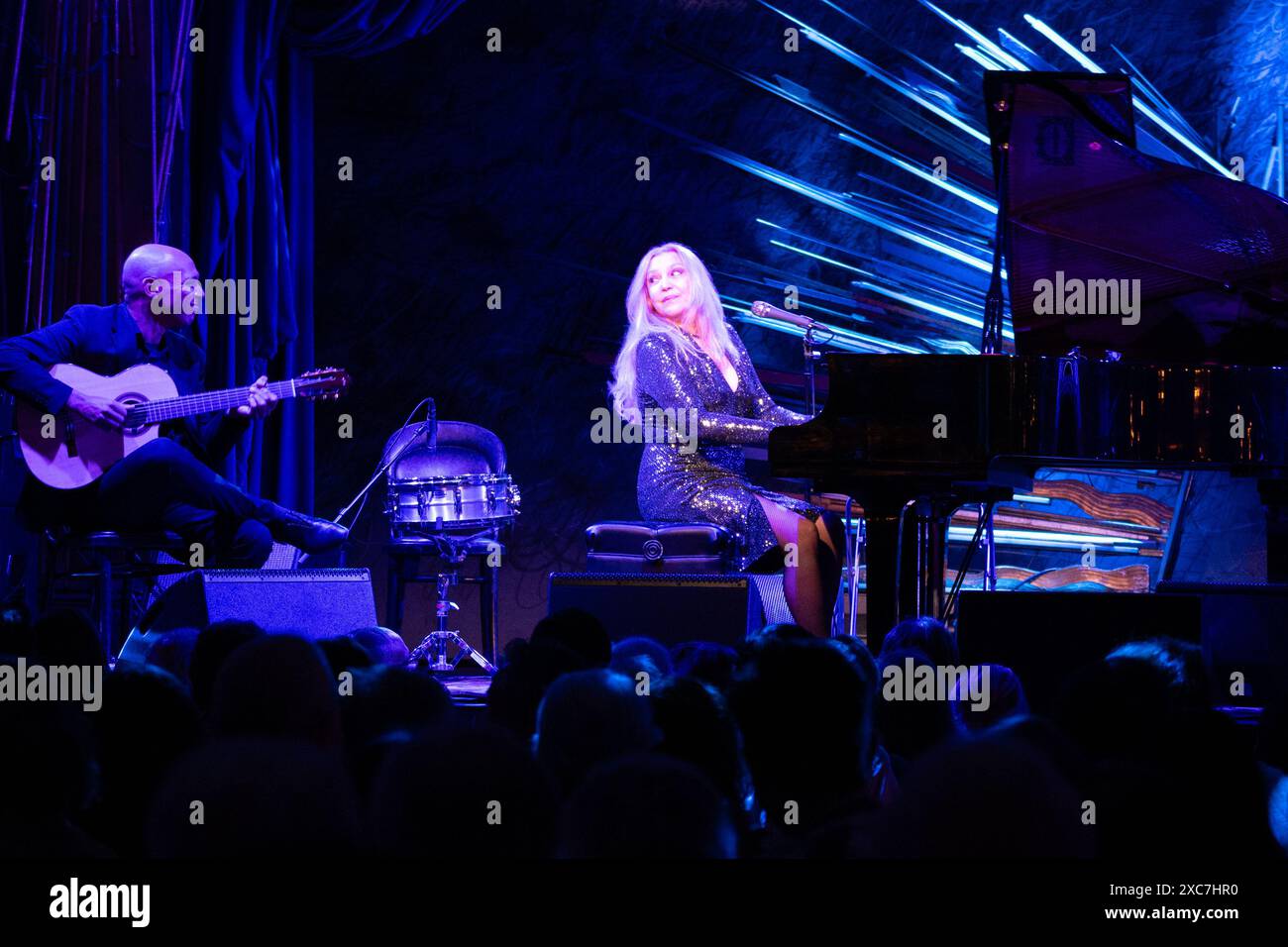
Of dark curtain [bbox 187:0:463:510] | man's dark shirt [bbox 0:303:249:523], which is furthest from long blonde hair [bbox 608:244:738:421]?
dark curtain [bbox 187:0:463:510]

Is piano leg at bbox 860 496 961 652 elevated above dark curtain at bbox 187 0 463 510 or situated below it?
below

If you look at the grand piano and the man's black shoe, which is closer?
the grand piano

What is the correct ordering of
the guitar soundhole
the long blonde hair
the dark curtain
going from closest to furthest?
the guitar soundhole → the long blonde hair → the dark curtain

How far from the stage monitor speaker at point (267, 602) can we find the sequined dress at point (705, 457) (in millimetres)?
1229

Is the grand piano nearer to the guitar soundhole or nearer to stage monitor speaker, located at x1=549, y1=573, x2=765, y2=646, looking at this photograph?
stage monitor speaker, located at x1=549, y1=573, x2=765, y2=646

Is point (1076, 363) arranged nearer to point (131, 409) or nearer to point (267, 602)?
point (267, 602)

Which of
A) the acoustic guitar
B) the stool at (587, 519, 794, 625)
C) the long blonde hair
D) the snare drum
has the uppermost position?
the long blonde hair

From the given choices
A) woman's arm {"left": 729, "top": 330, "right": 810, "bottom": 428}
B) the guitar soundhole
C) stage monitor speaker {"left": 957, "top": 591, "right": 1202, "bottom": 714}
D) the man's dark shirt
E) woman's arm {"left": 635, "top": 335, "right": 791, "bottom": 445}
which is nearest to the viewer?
stage monitor speaker {"left": 957, "top": 591, "right": 1202, "bottom": 714}

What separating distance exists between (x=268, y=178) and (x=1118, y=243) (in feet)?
11.8

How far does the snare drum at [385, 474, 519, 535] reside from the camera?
565 centimetres

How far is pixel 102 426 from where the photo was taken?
15.8 ft

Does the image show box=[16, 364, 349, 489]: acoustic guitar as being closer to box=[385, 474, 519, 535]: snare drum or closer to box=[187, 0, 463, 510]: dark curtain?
box=[385, 474, 519, 535]: snare drum

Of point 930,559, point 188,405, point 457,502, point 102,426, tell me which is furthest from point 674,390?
point 102,426
